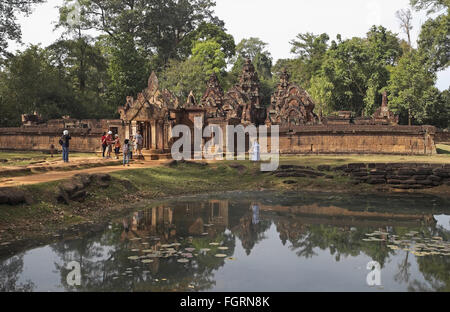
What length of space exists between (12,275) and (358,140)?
23804mm

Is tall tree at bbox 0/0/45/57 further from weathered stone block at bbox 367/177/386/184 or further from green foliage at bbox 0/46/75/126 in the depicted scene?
weathered stone block at bbox 367/177/386/184

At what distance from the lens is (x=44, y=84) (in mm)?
41438

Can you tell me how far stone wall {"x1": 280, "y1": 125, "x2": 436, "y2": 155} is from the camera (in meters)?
26.7

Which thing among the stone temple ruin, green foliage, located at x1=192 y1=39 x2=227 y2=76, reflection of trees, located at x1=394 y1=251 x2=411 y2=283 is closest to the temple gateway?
the stone temple ruin

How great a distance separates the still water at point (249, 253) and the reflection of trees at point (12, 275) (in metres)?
0.02

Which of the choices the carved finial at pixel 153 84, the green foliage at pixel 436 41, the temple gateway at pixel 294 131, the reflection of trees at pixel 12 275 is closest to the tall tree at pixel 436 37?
the green foliage at pixel 436 41

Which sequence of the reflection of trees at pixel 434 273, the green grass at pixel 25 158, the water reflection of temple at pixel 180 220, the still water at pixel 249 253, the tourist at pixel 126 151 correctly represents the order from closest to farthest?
the reflection of trees at pixel 434 273 → the still water at pixel 249 253 → the water reflection of temple at pixel 180 220 → the tourist at pixel 126 151 → the green grass at pixel 25 158

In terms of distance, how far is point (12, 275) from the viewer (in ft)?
24.2

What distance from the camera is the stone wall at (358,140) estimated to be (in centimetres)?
2666

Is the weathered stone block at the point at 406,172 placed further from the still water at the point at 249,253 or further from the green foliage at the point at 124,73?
the green foliage at the point at 124,73

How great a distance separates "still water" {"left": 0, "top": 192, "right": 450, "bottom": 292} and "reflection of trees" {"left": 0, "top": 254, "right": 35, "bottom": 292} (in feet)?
0.06

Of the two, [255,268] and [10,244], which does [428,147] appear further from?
[10,244]

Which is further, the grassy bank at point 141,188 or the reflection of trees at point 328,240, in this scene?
the grassy bank at point 141,188

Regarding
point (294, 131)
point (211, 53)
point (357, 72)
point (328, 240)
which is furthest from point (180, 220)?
point (211, 53)
